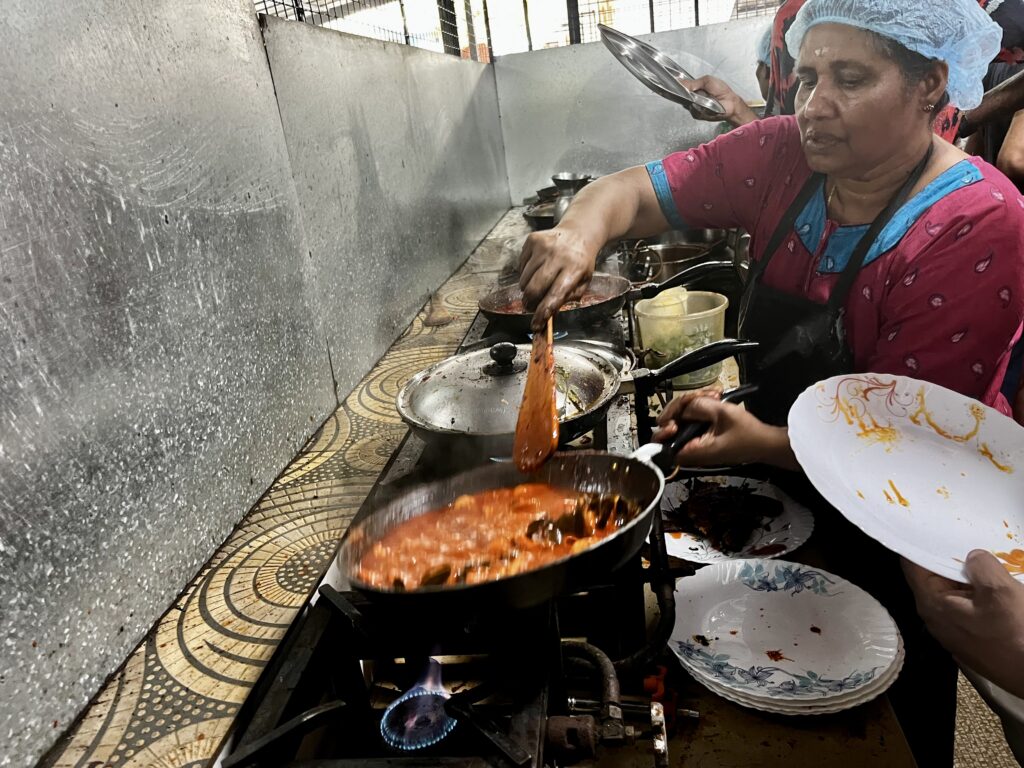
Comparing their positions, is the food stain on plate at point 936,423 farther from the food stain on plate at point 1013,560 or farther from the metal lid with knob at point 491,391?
the metal lid with knob at point 491,391

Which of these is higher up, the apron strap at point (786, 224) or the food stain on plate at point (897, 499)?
the apron strap at point (786, 224)

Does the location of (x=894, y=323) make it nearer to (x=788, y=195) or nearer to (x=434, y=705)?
(x=788, y=195)

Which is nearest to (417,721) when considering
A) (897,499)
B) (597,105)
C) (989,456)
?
(897,499)

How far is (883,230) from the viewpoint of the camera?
1.50m

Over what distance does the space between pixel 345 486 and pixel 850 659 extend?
1262 mm

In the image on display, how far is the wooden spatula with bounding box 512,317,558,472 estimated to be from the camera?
1260mm

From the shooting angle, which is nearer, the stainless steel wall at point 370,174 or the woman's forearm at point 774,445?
the woman's forearm at point 774,445

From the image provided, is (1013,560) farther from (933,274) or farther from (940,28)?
(940,28)

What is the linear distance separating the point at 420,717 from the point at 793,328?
1431 mm

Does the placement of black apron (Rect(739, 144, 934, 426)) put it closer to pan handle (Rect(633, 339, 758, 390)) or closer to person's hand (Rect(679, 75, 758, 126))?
pan handle (Rect(633, 339, 758, 390))

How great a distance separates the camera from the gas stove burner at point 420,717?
3.37 ft

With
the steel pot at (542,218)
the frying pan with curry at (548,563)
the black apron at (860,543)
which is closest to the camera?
the frying pan with curry at (548,563)

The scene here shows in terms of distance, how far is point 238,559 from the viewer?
1447mm

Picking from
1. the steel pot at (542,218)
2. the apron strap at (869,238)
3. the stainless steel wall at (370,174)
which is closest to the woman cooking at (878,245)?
the apron strap at (869,238)
